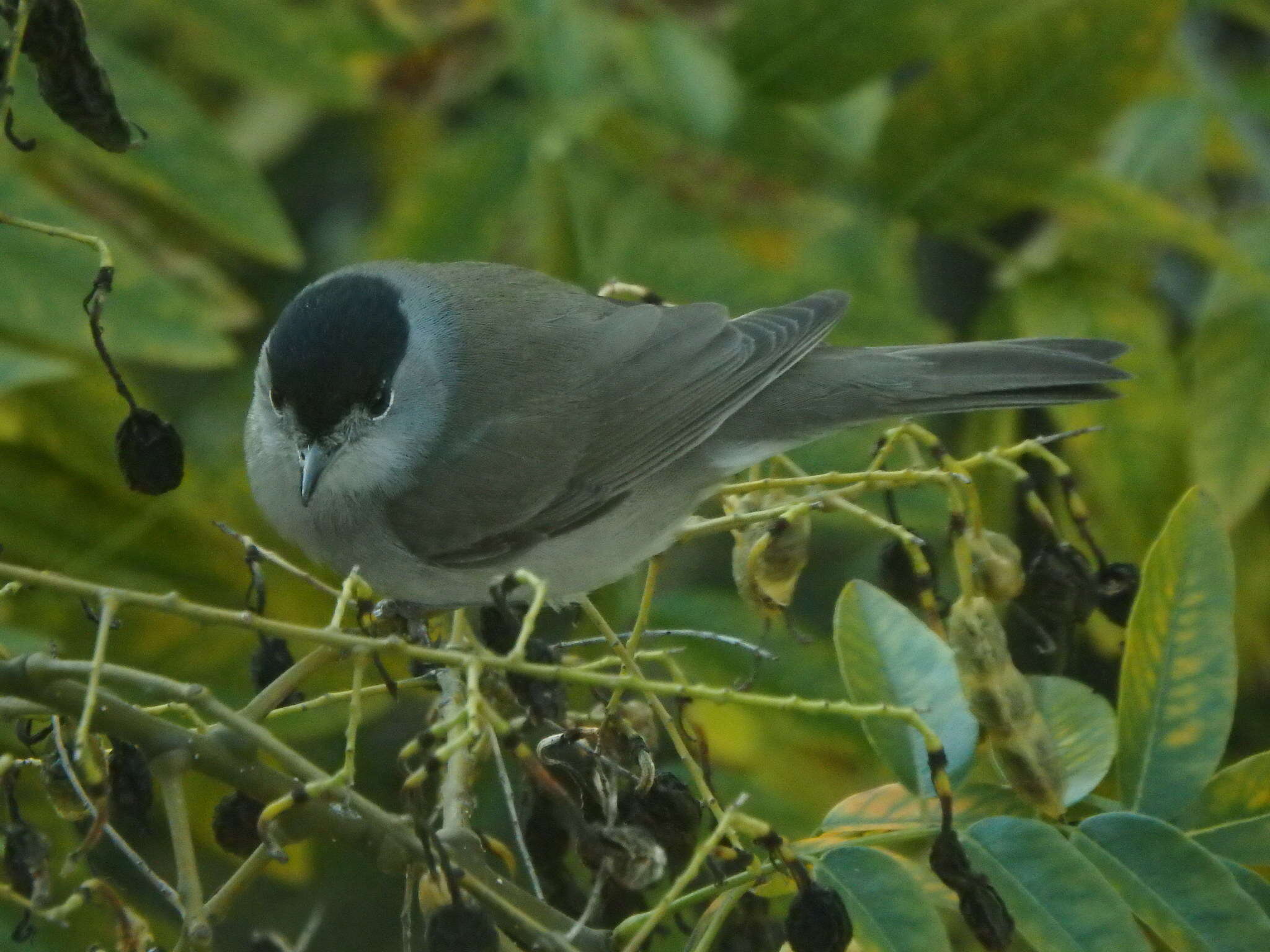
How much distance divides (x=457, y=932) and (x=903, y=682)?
0.59 m

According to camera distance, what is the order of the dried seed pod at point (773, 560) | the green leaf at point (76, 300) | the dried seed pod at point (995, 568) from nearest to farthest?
the dried seed pod at point (995, 568) → the dried seed pod at point (773, 560) → the green leaf at point (76, 300)

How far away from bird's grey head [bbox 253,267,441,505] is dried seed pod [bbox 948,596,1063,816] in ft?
4.19

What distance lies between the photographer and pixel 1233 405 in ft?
9.57

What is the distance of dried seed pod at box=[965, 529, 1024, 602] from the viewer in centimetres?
190

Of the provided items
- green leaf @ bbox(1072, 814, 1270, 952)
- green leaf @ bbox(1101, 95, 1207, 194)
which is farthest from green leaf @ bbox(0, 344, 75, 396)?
green leaf @ bbox(1101, 95, 1207, 194)

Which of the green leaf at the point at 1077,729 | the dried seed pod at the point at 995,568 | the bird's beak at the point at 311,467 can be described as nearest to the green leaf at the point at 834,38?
the bird's beak at the point at 311,467

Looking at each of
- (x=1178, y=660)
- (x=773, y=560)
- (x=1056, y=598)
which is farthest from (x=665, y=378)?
(x=1178, y=660)

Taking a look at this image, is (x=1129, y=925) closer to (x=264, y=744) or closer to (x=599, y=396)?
(x=264, y=744)

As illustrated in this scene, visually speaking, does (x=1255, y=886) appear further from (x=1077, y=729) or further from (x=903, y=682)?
(x=903, y=682)

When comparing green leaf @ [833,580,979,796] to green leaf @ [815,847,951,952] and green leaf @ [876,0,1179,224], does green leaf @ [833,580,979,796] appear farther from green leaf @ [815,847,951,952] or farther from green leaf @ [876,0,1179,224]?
green leaf @ [876,0,1179,224]

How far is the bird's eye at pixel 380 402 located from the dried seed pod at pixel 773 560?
97 centimetres

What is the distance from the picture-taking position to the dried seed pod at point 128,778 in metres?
1.69

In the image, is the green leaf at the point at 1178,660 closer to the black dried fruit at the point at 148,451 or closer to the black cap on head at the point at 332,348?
the black dried fruit at the point at 148,451

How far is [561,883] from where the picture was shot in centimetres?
196
